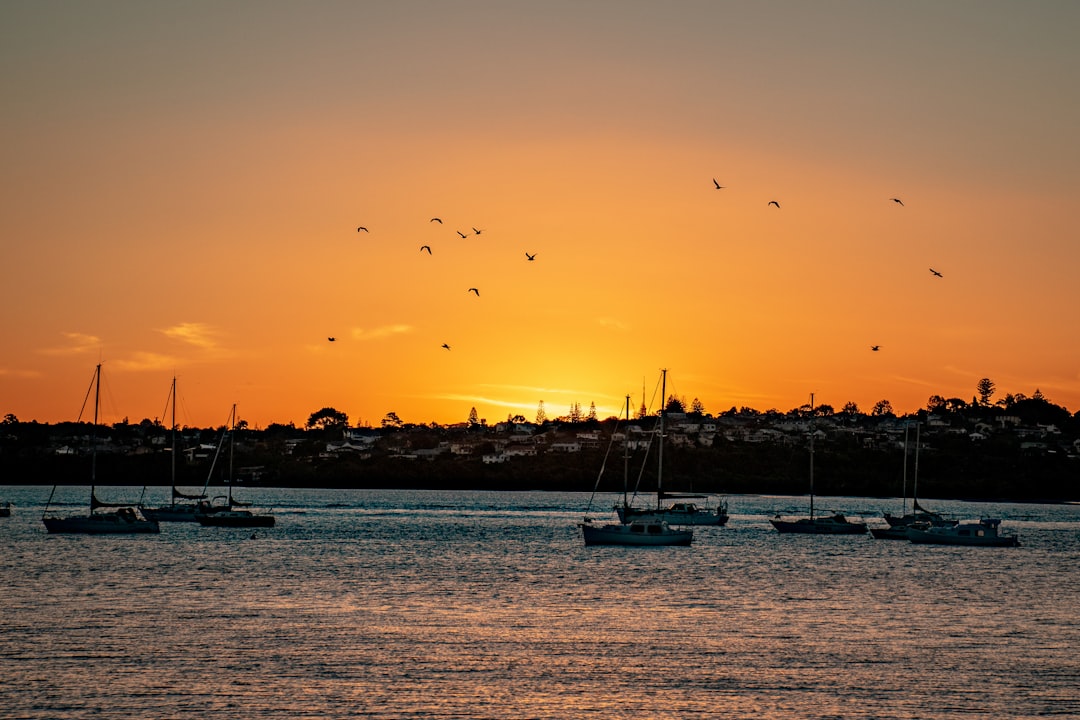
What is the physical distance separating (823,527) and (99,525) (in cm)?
6448

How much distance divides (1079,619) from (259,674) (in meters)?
37.8

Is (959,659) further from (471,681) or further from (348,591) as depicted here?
(348,591)

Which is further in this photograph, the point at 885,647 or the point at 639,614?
the point at 639,614

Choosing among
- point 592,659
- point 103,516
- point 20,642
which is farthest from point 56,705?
point 103,516

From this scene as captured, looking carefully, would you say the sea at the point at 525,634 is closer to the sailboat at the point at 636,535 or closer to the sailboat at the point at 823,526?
the sailboat at the point at 636,535

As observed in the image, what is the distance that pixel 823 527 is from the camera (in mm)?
120875

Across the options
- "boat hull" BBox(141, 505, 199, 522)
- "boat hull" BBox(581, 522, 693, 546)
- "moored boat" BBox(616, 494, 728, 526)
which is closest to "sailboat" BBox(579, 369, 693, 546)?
"boat hull" BBox(581, 522, 693, 546)

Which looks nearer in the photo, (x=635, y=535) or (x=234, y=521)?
(x=635, y=535)

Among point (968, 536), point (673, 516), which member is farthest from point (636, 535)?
point (968, 536)

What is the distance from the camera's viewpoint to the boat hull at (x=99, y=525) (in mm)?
104375

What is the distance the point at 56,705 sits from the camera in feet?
115

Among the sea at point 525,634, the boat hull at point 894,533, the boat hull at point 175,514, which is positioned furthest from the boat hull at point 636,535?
the boat hull at point 175,514

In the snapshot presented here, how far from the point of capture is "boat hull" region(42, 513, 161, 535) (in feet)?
342

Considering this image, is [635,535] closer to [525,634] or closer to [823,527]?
[823,527]
